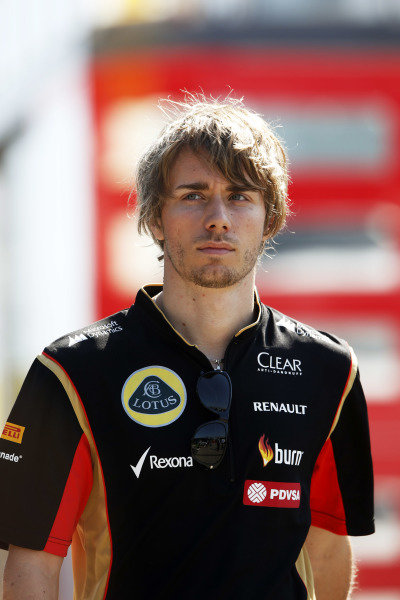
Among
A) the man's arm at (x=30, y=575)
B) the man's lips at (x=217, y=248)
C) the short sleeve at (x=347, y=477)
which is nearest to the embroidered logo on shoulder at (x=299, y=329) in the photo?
the short sleeve at (x=347, y=477)

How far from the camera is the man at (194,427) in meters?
2.13

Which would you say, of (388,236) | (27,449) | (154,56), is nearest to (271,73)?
(154,56)

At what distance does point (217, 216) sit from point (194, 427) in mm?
497

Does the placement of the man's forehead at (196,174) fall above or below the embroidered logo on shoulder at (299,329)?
above

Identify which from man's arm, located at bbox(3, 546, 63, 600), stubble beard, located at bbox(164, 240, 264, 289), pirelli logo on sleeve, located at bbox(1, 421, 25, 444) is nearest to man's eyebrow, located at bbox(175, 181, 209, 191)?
stubble beard, located at bbox(164, 240, 264, 289)

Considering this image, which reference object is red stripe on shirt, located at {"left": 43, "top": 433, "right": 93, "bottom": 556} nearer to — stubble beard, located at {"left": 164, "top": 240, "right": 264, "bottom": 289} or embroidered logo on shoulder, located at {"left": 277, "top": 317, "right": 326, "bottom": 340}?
stubble beard, located at {"left": 164, "top": 240, "right": 264, "bottom": 289}

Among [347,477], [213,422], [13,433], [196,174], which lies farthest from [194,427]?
[196,174]

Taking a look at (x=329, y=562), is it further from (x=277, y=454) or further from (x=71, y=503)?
(x=71, y=503)

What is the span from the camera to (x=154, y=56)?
686 cm

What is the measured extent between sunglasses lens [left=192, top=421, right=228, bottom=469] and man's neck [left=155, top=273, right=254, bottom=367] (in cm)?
24

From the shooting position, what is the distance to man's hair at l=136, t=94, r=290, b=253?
2379 millimetres

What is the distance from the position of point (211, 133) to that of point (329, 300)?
473cm

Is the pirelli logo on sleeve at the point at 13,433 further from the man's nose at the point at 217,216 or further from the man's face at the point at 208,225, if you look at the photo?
the man's nose at the point at 217,216

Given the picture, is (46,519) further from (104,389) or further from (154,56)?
(154,56)
